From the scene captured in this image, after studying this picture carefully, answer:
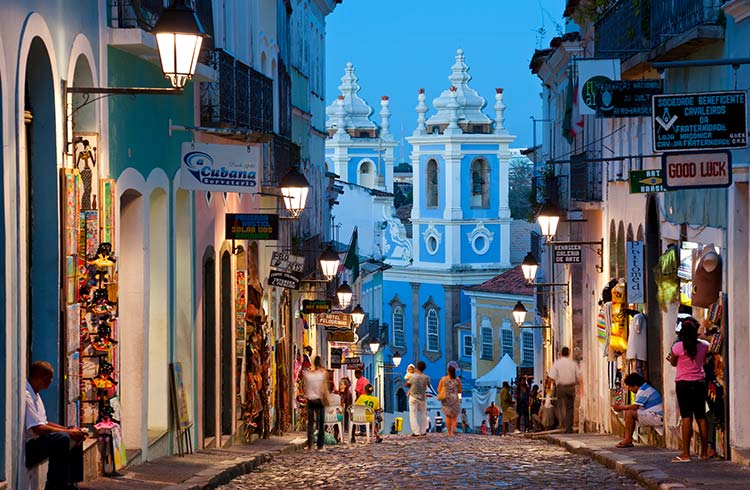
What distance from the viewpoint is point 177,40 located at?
1033 cm

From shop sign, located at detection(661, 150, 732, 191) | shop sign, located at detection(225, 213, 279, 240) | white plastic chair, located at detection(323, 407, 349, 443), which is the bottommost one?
white plastic chair, located at detection(323, 407, 349, 443)

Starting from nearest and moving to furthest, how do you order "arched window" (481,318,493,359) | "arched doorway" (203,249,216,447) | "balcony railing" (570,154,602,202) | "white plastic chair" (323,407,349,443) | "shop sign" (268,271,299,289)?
"arched doorway" (203,249,216,447), "shop sign" (268,271,299,289), "white plastic chair" (323,407,349,443), "balcony railing" (570,154,602,202), "arched window" (481,318,493,359)

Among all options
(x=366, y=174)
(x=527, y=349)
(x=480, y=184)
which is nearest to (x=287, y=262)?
(x=527, y=349)

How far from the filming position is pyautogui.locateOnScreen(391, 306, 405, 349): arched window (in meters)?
90.2

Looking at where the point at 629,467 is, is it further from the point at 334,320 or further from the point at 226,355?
the point at 334,320

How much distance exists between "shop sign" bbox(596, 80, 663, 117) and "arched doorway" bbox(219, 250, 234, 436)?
5550mm

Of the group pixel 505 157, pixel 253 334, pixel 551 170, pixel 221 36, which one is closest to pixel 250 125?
pixel 221 36

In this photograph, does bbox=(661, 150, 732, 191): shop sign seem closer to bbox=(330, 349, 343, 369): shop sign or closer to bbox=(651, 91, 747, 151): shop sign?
bbox=(651, 91, 747, 151): shop sign

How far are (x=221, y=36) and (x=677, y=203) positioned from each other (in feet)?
20.9

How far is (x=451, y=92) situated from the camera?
92625 millimetres

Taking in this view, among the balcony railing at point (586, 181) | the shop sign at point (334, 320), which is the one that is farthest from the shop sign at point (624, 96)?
the shop sign at point (334, 320)

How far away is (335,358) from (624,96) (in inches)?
807

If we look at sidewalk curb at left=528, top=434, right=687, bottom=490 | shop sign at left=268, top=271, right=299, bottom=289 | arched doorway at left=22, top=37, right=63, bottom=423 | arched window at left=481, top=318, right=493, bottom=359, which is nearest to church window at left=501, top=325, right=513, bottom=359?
arched window at left=481, top=318, right=493, bottom=359

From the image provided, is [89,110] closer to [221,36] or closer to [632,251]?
[221,36]
